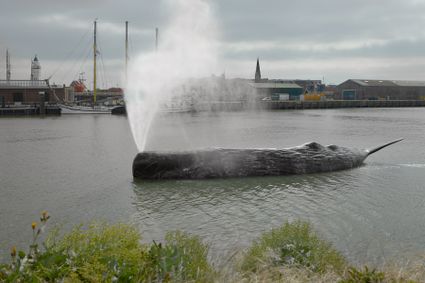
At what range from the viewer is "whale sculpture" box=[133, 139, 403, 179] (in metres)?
18.9

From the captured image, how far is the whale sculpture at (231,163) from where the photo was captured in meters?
18.9

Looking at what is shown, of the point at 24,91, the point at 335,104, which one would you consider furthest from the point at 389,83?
the point at 24,91

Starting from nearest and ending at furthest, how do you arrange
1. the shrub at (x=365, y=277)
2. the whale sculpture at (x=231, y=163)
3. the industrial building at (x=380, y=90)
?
the shrub at (x=365, y=277)
the whale sculpture at (x=231, y=163)
the industrial building at (x=380, y=90)

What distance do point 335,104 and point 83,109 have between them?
77655 millimetres

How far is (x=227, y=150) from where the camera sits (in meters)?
19.7

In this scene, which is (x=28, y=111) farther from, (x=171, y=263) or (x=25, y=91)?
(x=171, y=263)

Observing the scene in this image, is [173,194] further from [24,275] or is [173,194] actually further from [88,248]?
[24,275]

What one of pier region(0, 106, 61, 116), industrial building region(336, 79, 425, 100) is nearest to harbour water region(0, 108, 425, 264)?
pier region(0, 106, 61, 116)

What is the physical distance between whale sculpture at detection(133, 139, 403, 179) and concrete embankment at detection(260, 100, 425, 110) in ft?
338

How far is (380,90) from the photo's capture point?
528 ft

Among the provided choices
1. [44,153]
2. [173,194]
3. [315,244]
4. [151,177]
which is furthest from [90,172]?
[315,244]

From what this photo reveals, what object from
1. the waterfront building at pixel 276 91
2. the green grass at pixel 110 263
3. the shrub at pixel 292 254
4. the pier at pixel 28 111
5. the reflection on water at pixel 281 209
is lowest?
the reflection on water at pixel 281 209

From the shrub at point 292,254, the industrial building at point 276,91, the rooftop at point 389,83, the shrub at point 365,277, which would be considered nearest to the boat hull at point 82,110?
the industrial building at point 276,91

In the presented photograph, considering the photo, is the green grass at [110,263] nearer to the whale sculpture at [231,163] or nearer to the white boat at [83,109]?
the whale sculpture at [231,163]
